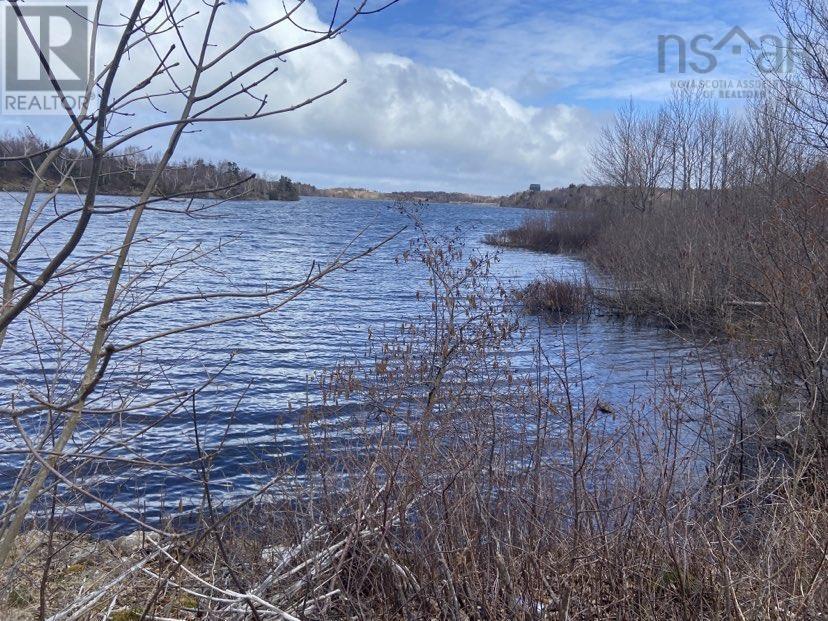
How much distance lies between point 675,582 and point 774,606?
486 mm

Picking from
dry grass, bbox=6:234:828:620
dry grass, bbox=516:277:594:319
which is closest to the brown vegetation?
dry grass, bbox=6:234:828:620

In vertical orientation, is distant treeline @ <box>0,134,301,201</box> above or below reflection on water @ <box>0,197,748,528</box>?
above

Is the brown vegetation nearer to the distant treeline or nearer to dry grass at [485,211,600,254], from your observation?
the distant treeline

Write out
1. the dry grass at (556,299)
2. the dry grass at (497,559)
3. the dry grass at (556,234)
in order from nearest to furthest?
the dry grass at (497,559)
the dry grass at (556,299)
the dry grass at (556,234)

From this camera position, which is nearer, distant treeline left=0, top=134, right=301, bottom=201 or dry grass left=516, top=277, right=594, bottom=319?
distant treeline left=0, top=134, right=301, bottom=201

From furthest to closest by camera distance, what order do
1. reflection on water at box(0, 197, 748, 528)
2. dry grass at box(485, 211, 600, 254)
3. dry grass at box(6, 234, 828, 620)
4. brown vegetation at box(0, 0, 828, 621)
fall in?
1. dry grass at box(485, 211, 600, 254)
2. reflection on water at box(0, 197, 748, 528)
3. dry grass at box(6, 234, 828, 620)
4. brown vegetation at box(0, 0, 828, 621)

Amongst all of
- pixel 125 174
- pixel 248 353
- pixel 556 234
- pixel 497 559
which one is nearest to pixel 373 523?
pixel 497 559

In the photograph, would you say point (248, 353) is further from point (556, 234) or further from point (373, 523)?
point (556, 234)

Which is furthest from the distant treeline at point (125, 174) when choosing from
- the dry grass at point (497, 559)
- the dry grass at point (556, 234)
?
the dry grass at point (556, 234)

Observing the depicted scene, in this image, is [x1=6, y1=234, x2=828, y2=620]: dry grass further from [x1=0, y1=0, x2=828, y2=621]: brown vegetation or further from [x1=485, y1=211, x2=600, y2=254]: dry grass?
[x1=485, y1=211, x2=600, y2=254]: dry grass

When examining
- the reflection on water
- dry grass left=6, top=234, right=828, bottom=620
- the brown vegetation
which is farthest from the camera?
the reflection on water

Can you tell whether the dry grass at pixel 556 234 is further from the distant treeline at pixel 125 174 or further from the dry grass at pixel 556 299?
the distant treeline at pixel 125 174

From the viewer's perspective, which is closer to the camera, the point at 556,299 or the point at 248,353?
the point at 248,353

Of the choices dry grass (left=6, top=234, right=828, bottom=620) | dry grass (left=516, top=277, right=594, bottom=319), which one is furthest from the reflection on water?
dry grass (left=516, top=277, right=594, bottom=319)
